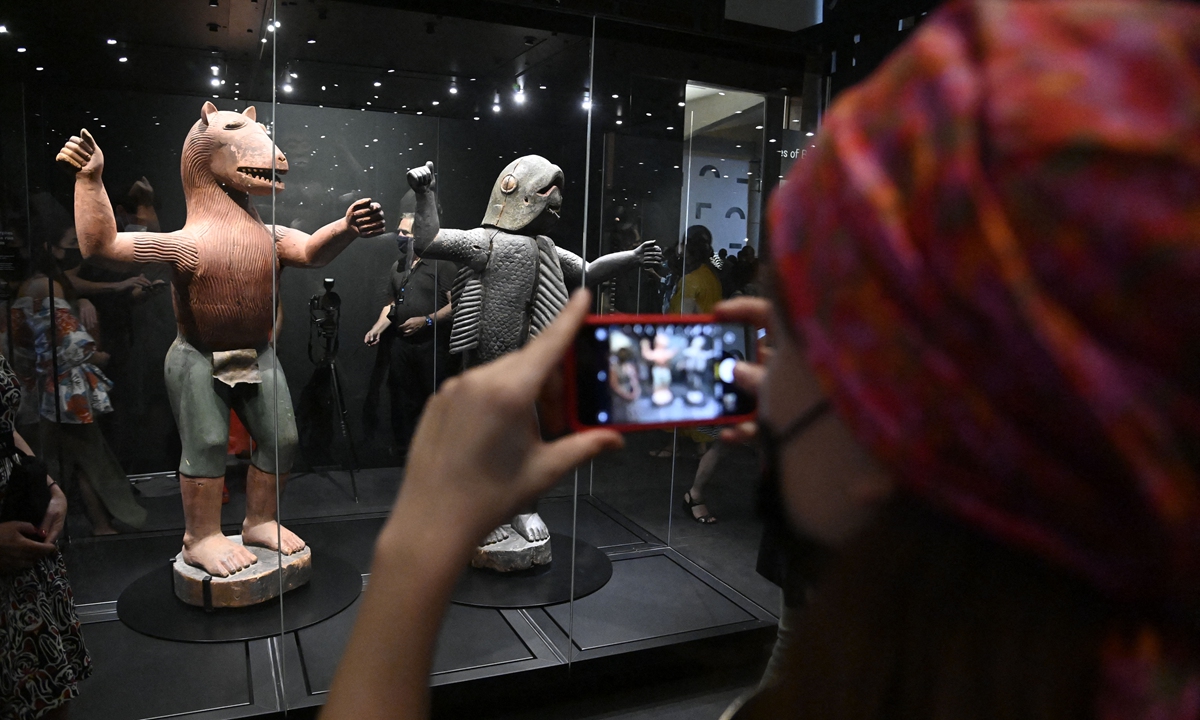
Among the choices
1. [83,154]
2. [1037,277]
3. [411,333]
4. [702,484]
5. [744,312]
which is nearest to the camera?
[1037,277]

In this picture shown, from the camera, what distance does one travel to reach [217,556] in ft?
7.88

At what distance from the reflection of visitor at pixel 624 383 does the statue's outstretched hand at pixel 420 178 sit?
1697 mm

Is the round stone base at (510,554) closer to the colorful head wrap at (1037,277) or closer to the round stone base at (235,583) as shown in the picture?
the round stone base at (235,583)

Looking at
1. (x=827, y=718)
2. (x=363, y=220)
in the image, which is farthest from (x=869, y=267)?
(x=363, y=220)

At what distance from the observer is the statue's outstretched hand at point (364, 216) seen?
226 cm

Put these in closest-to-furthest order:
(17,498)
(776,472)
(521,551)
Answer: (776,472) < (17,498) < (521,551)

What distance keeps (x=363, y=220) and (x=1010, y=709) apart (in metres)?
2.19

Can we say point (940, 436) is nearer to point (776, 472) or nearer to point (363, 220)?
point (776, 472)

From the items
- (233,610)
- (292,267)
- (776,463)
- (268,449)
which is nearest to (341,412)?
(268,449)

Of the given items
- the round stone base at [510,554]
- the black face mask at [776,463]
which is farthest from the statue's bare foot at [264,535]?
the black face mask at [776,463]

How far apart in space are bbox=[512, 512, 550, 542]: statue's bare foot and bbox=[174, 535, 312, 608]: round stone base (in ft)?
2.73

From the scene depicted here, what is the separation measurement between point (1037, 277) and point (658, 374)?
466 mm

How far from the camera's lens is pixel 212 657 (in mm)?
2330

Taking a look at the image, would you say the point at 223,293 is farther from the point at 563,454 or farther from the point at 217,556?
the point at 563,454
